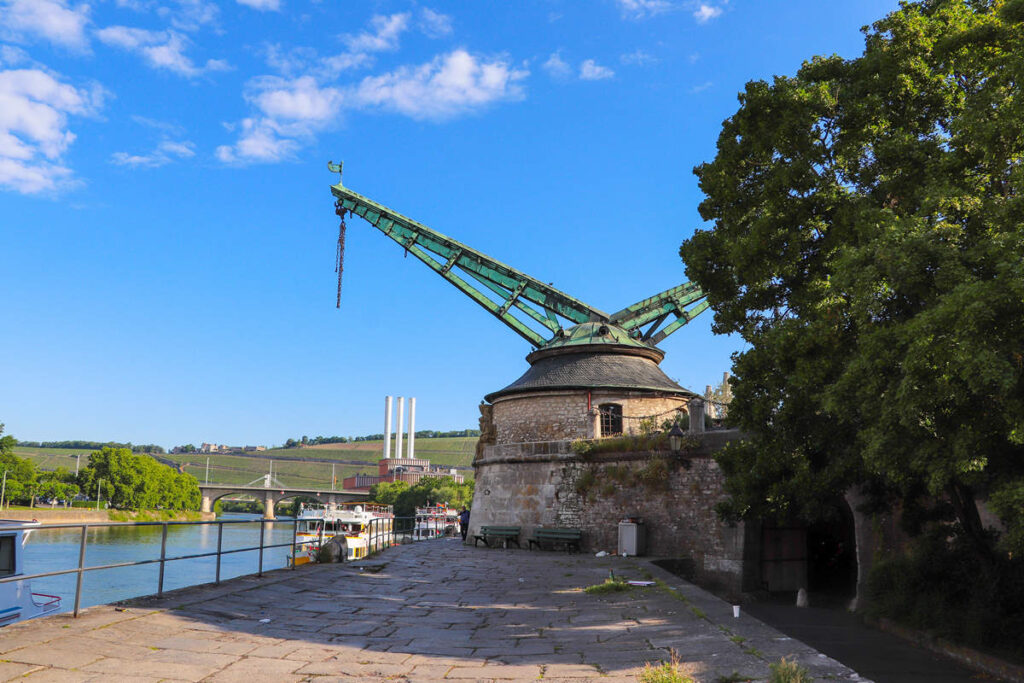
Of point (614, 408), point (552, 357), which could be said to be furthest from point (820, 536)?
point (552, 357)

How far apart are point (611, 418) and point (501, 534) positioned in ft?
18.8

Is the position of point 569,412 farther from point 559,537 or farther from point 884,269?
point 884,269

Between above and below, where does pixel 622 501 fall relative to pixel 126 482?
above

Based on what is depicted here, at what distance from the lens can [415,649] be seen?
7.39 m

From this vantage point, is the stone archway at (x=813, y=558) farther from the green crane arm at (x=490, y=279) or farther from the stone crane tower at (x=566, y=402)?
the green crane arm at (x=490, y=279)

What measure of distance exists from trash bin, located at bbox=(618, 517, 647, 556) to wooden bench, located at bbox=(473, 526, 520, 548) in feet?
15.7

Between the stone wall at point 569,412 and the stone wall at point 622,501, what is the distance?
1467 mm

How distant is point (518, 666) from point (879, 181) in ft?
29.4

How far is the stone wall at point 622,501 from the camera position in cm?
1883

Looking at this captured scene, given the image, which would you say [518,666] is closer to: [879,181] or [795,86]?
[879,181]

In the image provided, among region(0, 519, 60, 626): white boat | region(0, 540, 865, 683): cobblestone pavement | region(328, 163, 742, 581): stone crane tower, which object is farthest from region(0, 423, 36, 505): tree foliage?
region(0, 540, 865, 683): cobblestone pavement

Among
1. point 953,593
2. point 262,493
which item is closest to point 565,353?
point 953,593

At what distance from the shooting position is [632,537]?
20266 millimetres

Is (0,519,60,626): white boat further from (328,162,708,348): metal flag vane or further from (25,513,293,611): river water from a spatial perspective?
(328,162,708,348): metal flag vane
